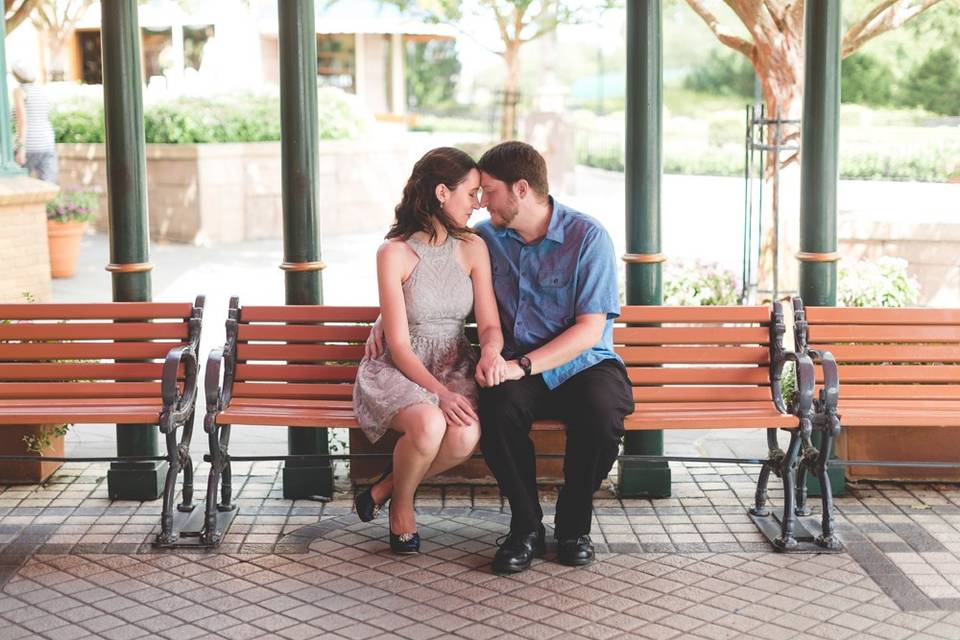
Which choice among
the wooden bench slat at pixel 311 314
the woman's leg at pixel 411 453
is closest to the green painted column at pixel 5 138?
the wooden bench slat at pixel 311 314

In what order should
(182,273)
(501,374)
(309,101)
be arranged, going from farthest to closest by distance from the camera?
(182,273), (309,101), (501,374)

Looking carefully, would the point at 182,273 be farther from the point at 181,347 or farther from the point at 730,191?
the point at 730,191

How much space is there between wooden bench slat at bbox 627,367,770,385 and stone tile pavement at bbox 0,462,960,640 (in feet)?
1.98

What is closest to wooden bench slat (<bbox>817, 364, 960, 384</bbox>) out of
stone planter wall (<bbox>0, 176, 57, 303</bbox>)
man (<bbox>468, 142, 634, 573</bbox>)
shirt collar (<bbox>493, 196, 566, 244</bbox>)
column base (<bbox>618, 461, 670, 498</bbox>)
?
column base (<bbox>618, 461, 670, 498</bbox>)

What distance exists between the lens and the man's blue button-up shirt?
207 inches

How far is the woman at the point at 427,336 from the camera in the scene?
514 cm

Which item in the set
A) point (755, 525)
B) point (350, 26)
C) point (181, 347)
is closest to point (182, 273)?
point (181, 347)

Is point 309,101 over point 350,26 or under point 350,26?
under

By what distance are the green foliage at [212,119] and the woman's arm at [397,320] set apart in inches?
480

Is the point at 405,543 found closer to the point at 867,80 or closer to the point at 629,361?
the point at 629,361

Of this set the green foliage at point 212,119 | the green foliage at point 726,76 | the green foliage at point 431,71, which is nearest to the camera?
the green foliage at point 212,119

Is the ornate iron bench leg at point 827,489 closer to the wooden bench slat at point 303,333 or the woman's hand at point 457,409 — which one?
the woman's hand at point 457,409

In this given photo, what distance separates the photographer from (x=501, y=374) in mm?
5160

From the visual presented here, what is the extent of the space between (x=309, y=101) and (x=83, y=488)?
2103 mm
